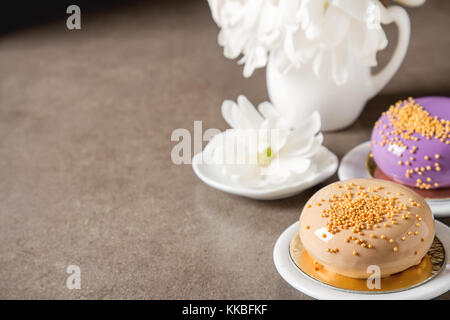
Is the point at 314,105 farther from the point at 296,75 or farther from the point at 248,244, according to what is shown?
the point at 248,244

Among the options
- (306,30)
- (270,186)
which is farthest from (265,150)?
(306,30)

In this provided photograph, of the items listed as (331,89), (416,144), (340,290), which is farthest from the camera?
(331,89)

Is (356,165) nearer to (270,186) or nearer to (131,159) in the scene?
(270,186)

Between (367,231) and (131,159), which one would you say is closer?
(367,231)

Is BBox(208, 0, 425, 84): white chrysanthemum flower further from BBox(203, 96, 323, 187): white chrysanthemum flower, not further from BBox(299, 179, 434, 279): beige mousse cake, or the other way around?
BBox(299, 179, 434, 279): beige mousse cake

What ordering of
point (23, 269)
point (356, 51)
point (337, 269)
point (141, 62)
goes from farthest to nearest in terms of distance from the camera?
point (141, 62), point (356, 51), point (23, 269), point (337, 269)

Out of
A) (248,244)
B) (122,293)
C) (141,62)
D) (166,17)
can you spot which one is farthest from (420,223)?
(166,17)

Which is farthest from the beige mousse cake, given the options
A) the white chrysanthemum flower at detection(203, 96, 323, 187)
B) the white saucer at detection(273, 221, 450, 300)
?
the white chrysanthemum flower at detection(203, 96, 323, 187)
